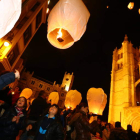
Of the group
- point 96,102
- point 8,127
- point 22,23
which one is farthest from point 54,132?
point 22,23

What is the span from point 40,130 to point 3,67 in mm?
8638

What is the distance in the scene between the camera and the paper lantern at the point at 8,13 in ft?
3.44

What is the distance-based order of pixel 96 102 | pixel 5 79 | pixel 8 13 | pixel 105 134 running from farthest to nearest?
1. pixel 96 102
2. pixel 105 134
3. pixel 5 79
4. pixel 8 13

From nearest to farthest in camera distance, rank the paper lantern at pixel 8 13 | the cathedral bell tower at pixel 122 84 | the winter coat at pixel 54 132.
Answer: the paper lantern at pixel 8 13
the winter coat at pixel 54 132
the cathedral bell tower at pixel 122 84

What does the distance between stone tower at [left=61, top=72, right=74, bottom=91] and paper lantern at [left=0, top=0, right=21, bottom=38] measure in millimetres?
40686

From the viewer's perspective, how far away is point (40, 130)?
2.92 meters

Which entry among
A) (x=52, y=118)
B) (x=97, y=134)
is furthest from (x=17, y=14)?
(x=97, y=134)

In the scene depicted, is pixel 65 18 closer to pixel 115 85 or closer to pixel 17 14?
pixel 17 14

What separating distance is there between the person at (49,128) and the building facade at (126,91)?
19.5 meters

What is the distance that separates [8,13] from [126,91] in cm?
2525

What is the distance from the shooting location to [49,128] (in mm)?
2838

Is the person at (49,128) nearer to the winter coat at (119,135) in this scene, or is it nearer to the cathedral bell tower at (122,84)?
the winter coat at (119,135)

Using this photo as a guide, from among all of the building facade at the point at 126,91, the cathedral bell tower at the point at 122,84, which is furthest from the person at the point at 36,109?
the cathedral bell tower at the point at 122,84

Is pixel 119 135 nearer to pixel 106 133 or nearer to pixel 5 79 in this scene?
pixel 5 79
